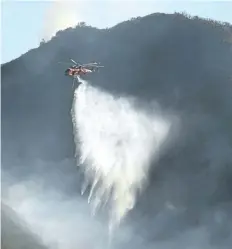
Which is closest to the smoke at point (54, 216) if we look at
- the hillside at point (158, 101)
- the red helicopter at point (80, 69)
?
the hillside at point (158, 101)

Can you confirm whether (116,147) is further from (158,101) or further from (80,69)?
(80,69)

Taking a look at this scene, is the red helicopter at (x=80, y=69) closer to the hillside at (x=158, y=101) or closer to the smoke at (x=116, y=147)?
the hillside at (x=158, y=101)

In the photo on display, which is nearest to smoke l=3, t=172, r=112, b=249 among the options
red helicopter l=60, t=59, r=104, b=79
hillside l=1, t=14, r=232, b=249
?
hillside l=1, t=14, r=232, b=249

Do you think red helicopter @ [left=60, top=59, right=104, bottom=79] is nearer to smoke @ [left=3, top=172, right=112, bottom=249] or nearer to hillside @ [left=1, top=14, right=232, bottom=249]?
hillside @ [left=1, top=14, right=232, bottom=249]

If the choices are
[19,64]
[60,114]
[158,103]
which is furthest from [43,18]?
[158,103]

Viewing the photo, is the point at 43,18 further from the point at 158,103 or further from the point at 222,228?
the point at 222,228

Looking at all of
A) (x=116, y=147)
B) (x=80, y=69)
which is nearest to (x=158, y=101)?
(x=116, y=147)
